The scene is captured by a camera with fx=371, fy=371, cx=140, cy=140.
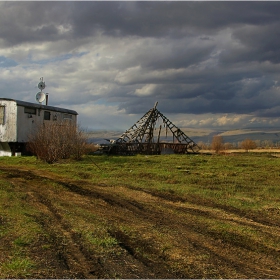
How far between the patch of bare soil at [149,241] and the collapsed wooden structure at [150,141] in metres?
20.6

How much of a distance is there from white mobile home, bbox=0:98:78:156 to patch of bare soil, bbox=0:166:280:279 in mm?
15450

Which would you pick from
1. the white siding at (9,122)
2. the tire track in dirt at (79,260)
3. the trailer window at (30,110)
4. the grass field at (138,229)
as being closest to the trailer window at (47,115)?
the trailer window at (30,110)

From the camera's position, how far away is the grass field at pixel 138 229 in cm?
523

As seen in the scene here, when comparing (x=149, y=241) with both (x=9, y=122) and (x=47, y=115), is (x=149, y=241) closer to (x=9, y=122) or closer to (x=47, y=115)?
(x=9, y=122)

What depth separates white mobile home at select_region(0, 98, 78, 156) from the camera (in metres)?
25.3

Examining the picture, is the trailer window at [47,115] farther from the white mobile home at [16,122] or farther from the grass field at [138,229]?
the grass field at [138,229]

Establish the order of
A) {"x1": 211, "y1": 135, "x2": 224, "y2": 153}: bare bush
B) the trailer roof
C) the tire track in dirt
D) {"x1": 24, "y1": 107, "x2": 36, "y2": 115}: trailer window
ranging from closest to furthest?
the tire track in dirt → the trailer roof → {"x1": 24, "y1": 107, "x2": 36, "y2": 115}: trailer window → {"x1": 211, "y1": 135, "x2": 224, "y2": 153}: bare bush

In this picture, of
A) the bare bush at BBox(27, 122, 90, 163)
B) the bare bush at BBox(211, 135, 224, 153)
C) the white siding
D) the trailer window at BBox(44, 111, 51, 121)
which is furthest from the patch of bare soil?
the bare bush at BBox(211, 135, 224, 153)

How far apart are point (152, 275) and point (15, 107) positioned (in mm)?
22340

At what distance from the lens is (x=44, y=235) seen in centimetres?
659

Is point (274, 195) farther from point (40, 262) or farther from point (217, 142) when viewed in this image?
point (217, 142)

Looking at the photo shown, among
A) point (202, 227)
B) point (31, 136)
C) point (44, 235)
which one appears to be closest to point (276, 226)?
point (202, 227)

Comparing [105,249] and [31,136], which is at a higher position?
[31,136]

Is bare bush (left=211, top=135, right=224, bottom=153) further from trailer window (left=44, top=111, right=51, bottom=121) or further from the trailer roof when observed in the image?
trailer window (left=44, top=111, right=51, bottom=121)
